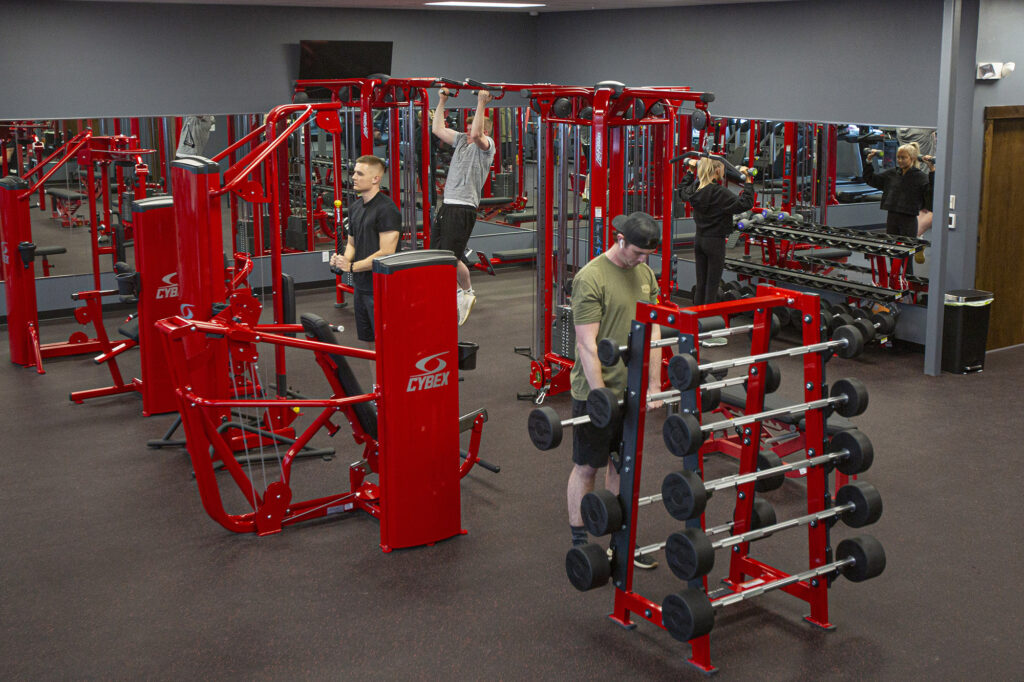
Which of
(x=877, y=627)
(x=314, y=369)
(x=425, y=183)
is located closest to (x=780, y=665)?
(x=877, y=627)

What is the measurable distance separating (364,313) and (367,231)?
1.57 ft

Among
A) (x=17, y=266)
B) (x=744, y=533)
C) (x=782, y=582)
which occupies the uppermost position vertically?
(x=17, y=266)

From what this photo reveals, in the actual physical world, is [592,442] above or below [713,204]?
below

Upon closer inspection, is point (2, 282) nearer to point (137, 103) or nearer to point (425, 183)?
point (137, 103)

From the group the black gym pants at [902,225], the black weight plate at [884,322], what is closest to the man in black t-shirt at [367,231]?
the black weight plate at [884,322]

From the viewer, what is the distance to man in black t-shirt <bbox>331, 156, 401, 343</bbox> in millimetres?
5516

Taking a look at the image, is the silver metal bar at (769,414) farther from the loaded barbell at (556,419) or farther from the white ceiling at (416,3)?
the white ceiling at (416,3)

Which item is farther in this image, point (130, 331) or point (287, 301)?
point (130, 331)

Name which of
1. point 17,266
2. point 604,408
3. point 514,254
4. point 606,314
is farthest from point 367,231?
point 514,254

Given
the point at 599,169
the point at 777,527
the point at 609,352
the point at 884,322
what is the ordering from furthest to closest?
1. the point at 884,322
2. the point at 599,169
3. the point at 777,527
4. the point at 609,352

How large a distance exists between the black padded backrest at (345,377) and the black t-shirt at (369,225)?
29.7 inches

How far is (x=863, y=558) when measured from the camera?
377 cm

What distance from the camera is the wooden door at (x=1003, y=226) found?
7496 mm

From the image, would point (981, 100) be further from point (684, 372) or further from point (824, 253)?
point (684, 372)
